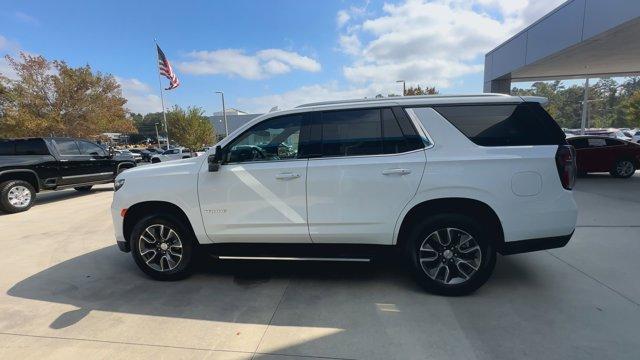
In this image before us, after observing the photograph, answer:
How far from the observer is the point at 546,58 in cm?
1217

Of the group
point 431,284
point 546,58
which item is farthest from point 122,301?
point 546,58

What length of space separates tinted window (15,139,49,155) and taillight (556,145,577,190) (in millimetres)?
11632

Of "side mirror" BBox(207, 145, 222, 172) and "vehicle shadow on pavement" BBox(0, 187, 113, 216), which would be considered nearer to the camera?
"side mirror" BBox(207, 145, 222, 172)

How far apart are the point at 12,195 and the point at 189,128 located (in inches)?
1522

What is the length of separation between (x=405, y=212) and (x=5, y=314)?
4.13 m

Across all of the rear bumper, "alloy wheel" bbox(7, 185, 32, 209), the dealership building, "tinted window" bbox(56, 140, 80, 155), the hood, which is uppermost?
the dealership building

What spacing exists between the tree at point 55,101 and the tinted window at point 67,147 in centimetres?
1660

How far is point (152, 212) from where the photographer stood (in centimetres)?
415

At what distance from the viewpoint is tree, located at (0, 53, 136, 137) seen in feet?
75.7

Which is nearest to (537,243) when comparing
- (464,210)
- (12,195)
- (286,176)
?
(464,210)

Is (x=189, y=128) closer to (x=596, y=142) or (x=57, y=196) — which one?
(x=57, y=196)

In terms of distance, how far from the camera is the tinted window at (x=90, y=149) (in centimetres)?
1086

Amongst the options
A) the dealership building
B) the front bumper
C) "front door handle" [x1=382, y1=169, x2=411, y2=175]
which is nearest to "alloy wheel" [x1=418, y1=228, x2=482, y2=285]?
"front door handle" [x1=382, y1=169, x2=411, y2=175]

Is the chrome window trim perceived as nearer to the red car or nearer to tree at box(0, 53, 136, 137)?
the red car
